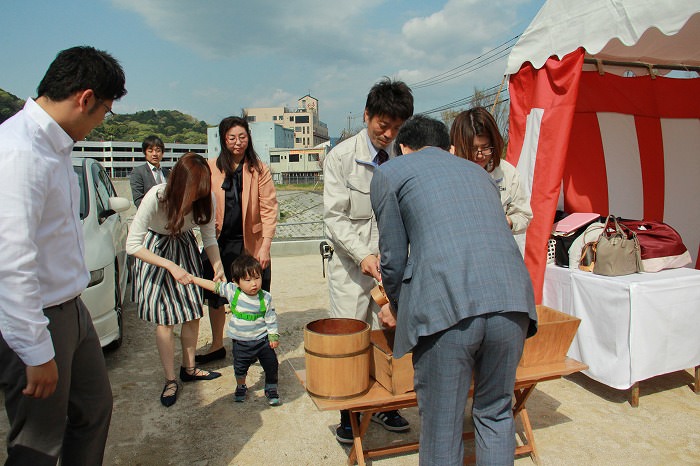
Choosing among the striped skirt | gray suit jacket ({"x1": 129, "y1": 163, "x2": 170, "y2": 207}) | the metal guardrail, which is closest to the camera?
the striped skirt

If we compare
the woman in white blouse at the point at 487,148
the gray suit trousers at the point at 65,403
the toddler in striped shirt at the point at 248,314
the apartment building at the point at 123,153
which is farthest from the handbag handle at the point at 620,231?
the apartment building at the point at 123,153

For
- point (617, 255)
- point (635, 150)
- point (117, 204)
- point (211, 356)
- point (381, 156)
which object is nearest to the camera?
point (381, 156)

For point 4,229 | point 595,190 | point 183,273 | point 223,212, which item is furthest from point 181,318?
point 595,190

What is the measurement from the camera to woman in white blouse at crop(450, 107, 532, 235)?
3.41 metres

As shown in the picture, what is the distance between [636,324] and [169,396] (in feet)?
10.6

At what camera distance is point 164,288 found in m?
3.68

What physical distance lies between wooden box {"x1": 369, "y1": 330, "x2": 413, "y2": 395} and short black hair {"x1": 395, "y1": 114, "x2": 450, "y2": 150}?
Answer: 39.9 inches

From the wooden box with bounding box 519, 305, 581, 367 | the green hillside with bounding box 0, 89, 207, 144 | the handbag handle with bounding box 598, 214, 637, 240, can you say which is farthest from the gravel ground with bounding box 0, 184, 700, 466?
the green hillside with bounding box 0, 89, 207, 144

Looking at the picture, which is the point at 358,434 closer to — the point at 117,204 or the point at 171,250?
the point at 171,250

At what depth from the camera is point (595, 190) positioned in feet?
17.6

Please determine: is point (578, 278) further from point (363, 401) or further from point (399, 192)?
point (399, 192)

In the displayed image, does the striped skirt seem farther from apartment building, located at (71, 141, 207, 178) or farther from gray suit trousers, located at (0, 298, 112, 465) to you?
apartment building, located at (71, 141, 207, 178)

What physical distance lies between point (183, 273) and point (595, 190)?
13.5 ft

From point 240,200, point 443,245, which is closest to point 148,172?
point 240,200
